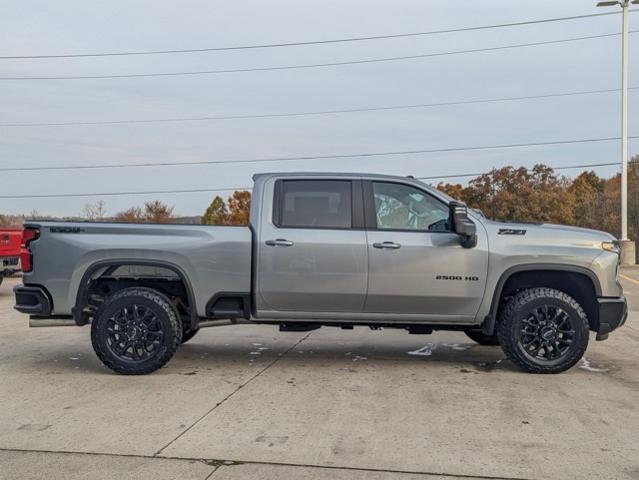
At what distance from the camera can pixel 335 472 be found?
4094mm

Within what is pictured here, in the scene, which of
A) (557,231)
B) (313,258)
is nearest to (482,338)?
(557,231)

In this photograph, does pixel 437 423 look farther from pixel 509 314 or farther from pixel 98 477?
pixel 98 477

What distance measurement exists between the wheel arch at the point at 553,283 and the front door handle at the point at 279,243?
2123 mm

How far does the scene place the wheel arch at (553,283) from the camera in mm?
6700

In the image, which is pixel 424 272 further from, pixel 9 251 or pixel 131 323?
pixel 9 251

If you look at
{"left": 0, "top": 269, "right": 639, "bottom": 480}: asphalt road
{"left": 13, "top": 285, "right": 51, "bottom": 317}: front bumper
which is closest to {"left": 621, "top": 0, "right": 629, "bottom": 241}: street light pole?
{"left": 0, "top": 269, "right": 639, "bottom": 480}: asphalt road

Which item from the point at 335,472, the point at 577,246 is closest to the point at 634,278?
the point at 577,246

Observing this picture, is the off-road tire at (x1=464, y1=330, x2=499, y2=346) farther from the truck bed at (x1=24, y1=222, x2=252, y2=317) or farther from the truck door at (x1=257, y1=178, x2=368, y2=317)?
the truck bed at (x1=24, y1=222, x2=252, y2=317)

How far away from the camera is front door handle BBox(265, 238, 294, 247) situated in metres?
6.70

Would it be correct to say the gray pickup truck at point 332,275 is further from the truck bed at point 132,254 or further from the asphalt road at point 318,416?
the asphalt road at point 318,416

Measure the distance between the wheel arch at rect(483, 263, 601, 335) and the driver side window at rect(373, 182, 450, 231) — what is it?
865mm

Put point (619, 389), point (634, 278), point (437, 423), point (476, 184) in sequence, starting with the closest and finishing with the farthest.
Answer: point (437, 423), point (619, 389), point (634, 278), point (476, 184)

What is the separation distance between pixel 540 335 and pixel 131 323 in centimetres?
409

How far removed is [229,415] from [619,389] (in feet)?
11.9
